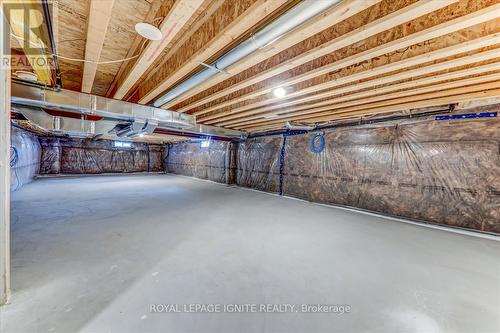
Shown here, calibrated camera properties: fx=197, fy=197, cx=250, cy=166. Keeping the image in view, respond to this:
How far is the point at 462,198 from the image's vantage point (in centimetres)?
303

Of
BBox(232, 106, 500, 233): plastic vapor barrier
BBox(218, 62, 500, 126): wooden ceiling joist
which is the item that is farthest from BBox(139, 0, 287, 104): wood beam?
BBox(232, 106, 500, 233): plastic vapor barrier

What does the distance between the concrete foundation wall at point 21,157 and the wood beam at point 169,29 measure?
17.5ft

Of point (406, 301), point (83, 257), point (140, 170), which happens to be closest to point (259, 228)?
point (406, 301)

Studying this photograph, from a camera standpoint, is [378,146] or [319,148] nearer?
[378,146]

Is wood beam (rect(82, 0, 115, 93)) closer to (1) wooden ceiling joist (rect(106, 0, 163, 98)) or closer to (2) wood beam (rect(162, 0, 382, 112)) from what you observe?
(1) wooden ceiling joist (rect(106, 0, 163, 98))

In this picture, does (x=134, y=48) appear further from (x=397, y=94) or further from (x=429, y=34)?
(x=397, y=94)

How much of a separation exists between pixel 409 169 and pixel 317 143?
1.89 m

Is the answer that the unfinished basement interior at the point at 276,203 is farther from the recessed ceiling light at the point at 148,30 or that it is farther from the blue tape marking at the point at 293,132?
the blue tape marking at the point at 293,132

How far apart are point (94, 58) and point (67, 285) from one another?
6.41 feet

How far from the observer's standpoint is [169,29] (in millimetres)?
1462

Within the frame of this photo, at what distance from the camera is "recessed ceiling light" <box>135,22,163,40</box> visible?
1324mm

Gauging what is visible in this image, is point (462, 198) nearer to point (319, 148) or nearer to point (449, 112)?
point (449, 112)

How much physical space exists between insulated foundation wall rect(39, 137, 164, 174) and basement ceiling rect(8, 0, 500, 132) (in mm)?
7941

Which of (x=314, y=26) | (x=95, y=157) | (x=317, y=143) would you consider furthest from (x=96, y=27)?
(x=95, y=157)
